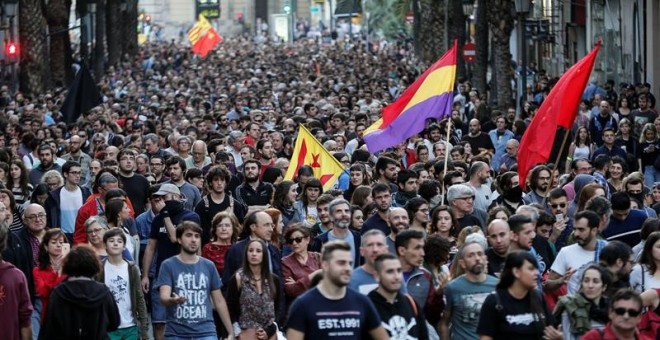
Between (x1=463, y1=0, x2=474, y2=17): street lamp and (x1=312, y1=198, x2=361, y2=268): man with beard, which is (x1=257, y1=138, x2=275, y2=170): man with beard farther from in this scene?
(x1=463, y1=0, x2=474, y2=17): street lamp

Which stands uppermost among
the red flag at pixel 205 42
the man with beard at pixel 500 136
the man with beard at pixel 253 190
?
the man with beard at pixel 253 190

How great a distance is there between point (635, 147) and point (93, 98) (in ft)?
31.8

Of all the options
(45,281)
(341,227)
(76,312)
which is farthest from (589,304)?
(45,281)

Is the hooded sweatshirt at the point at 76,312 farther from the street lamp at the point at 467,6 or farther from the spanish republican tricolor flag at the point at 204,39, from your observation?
the spanish republican tricolor flag at the point at 204,39

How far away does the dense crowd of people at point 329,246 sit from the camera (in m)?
10.1

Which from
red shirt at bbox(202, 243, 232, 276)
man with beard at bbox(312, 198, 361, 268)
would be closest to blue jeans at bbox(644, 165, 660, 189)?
man with beard at bbox(312, 198, 361, 268)

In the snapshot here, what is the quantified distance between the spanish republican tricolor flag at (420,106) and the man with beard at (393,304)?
26.9 ft

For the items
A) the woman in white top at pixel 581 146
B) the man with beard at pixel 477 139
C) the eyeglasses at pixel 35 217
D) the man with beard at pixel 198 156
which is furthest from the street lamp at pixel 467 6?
the eyeglasses at pixel 35 217

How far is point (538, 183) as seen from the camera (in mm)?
15914

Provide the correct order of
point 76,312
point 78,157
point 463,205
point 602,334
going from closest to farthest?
point 602,334 < point 76,312 < point 463,205 < point 78,157

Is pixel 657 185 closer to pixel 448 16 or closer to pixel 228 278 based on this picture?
pixel 228 278

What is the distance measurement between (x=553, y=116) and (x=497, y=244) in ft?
13.1

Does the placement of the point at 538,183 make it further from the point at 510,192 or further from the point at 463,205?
the point at 463,205

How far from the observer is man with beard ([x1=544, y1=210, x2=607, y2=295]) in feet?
39.1
